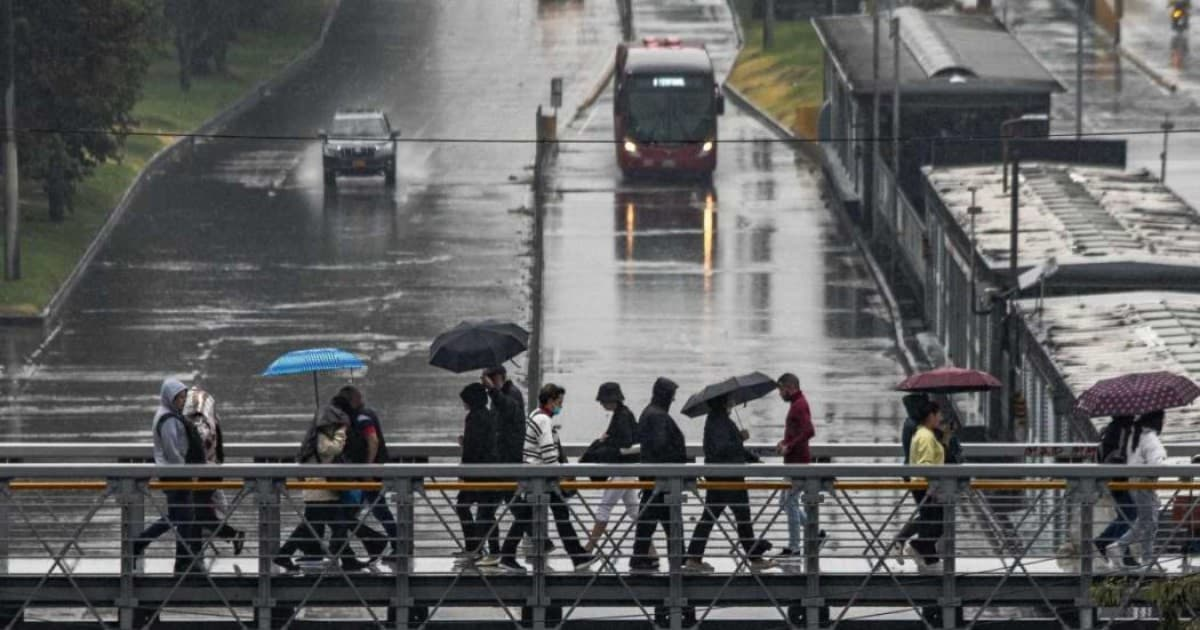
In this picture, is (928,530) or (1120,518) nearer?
(928,530)

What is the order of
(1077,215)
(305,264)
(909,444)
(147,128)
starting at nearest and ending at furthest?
(909,444) < (1077,215) < (305,264) < (147,128)

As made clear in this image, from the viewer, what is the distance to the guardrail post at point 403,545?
21.0 m

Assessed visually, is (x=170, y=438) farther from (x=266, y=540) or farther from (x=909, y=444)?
(x=909, y=444)

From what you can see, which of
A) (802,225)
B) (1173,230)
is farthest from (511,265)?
(1173,230)

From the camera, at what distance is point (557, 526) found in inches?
856

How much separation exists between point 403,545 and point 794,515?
10.0 feet

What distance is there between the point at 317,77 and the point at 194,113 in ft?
31.2

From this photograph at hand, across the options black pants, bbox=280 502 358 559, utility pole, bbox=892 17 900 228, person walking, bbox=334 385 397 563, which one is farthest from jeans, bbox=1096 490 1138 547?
utility pole, bbox=892 17 900 228

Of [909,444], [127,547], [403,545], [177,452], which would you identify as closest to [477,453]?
[403,545]

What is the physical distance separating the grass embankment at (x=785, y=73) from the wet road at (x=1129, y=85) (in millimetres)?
6706

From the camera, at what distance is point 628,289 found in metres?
60.1

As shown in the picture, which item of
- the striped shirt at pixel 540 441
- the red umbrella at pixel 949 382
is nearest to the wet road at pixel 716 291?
the red umbrella at pixel 949 382

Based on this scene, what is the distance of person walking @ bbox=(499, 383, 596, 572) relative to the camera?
21.5 meters

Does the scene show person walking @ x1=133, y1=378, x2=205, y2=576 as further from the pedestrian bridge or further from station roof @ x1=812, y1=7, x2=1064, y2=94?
station roof @ x1=812, y1=7, x2=1064, y2=94
